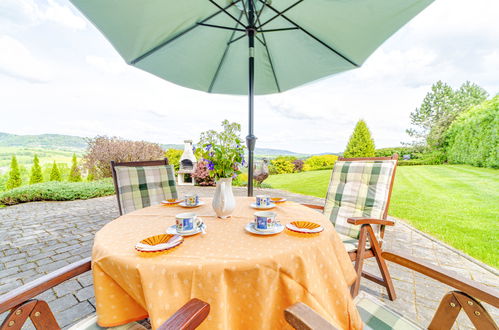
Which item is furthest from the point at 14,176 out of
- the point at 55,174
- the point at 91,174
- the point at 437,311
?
the point at 437,311

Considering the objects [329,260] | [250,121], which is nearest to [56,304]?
[329,260]

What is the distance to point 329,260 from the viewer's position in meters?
0.92

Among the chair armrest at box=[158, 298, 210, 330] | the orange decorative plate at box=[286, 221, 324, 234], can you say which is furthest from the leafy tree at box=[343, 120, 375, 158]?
the chair armrest at box=[158, 298, 210, 330]

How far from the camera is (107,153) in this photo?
7.49 metres

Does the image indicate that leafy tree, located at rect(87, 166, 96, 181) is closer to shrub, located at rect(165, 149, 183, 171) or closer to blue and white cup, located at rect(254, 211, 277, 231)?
shrub, located at rect(165, 149, 183, 171)

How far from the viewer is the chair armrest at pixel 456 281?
0.74m

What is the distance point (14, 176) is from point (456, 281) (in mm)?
10485

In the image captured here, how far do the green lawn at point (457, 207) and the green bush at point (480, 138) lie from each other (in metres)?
0.38

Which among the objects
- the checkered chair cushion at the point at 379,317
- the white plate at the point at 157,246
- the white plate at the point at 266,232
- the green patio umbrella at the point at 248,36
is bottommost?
the checkered chair cushion at the point at 379,317

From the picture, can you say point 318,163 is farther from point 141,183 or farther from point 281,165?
point 141,183

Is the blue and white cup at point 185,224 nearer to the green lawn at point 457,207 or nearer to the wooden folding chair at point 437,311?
the wooden folding chair at point 437,311

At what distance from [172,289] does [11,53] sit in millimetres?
9150

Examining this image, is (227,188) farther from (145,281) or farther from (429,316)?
(429,316)

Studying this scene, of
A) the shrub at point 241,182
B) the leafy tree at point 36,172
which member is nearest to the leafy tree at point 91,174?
the leafy tree at point 36,172
